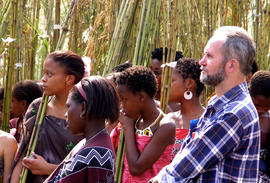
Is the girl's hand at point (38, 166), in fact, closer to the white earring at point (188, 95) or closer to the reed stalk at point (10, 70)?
the reed stalk at point (10, 70)

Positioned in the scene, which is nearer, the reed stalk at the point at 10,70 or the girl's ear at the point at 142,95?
the girl's ear at the point at 142,95

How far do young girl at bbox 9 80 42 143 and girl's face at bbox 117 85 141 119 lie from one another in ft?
3.29

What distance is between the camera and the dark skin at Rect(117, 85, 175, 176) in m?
2.49

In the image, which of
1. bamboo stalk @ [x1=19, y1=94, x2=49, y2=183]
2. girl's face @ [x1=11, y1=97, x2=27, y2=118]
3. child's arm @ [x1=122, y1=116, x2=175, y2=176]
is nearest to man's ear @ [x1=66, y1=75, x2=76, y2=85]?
bamboo stalk @ [x1=19, y1=94, x2=49, y2=183]

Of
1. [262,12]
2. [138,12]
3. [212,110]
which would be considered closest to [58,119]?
[138,12]

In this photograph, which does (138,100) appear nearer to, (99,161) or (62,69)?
(62,69)

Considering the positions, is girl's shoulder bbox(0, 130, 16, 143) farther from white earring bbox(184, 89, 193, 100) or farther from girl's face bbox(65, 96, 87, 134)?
white earring bbox(184, 89, 193, 100)

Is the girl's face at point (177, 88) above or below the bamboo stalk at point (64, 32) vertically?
below

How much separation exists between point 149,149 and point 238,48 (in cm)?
79

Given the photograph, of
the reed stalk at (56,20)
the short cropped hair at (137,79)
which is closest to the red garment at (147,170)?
the short cropped hair at (137,79)

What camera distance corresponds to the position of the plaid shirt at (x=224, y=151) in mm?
1748

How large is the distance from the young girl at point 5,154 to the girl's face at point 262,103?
133 cm

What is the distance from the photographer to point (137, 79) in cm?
264

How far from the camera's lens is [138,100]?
263 centimetres
